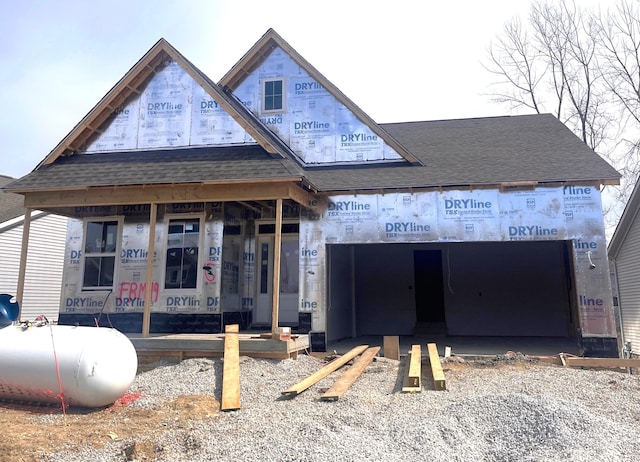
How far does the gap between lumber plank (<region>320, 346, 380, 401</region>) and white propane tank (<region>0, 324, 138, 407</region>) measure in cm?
271

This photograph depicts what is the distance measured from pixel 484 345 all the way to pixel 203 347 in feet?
23.3

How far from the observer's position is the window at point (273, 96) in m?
12.9

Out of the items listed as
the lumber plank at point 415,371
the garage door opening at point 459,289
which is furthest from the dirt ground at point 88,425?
the garage door opening at point 459,289

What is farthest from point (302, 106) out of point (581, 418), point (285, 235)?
point (581, 418)

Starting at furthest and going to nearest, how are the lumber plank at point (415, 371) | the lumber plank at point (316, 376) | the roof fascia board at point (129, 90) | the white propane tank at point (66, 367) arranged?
the roof fascia board at point (129, 90) → the lumber plank at point (415, 371) → the lumber plank at point (316, 376) → the white propane tank at point (66, 367)

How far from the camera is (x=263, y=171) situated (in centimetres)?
982

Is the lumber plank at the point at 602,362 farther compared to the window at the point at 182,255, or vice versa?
the window at the point at 182,255

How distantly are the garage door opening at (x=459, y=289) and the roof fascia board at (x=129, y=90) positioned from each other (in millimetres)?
6119

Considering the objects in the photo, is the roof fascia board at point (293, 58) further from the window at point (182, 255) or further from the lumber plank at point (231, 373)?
the lumber plank at point (231, 373)

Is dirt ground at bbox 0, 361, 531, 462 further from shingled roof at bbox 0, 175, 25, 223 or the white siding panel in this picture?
the white siding panel

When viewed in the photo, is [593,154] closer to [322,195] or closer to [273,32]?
[322,195]

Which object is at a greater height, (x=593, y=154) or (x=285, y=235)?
(x=593, y=154)

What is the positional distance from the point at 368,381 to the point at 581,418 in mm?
3351

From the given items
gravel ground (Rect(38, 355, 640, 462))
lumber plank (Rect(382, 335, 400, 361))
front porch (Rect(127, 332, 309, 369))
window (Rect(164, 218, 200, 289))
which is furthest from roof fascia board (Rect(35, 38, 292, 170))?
gravel ground (Rect(38, 355, 640, 462))
